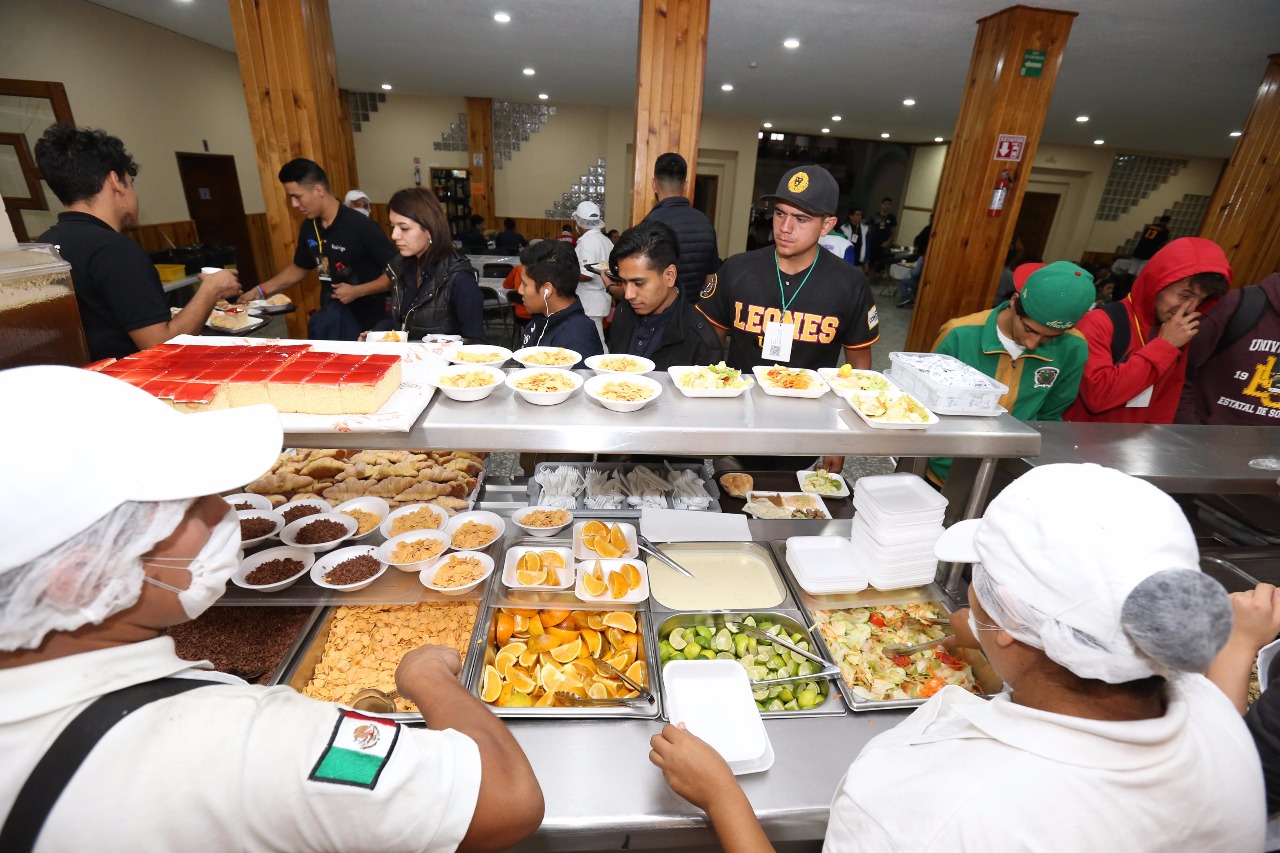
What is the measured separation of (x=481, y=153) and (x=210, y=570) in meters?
14.4

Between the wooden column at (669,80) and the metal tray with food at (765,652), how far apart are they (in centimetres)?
374

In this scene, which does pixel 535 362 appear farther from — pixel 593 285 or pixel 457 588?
pixel 593 285

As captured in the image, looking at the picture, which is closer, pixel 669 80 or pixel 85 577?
pixel 85 577

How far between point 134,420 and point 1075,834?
155cm

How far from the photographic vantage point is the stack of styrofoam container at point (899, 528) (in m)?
1.91

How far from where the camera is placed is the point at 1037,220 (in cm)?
1598

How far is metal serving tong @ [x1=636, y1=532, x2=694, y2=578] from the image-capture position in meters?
2.09

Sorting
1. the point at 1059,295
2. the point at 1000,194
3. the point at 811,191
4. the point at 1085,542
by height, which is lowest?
the point at 1085,542

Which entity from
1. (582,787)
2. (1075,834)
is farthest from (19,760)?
(1075,834)

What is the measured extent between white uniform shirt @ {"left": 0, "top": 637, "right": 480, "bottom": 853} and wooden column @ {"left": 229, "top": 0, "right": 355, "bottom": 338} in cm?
477

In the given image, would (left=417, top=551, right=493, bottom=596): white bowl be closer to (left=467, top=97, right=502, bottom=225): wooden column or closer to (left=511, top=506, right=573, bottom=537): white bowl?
(left=511, top=506, right=573, bottom=537): white bowl

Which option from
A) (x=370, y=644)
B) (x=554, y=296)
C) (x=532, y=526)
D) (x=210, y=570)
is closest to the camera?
(x=210, y=570)

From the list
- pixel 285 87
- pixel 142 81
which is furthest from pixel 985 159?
pixel 142 81

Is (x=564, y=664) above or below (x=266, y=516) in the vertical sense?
below
